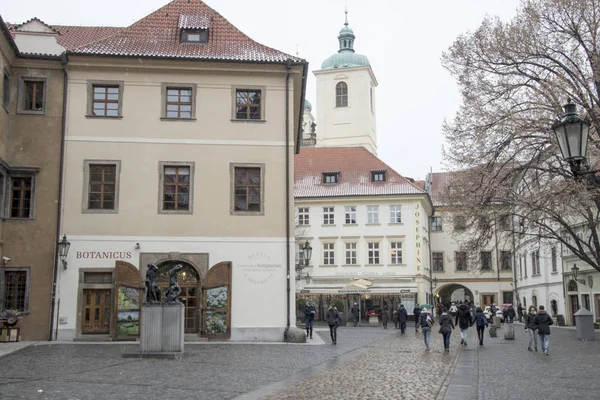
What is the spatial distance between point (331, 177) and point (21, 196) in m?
34.9

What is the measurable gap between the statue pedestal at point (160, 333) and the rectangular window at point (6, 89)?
36.5ft

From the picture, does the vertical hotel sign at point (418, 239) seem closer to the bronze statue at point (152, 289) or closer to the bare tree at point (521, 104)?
the bare tree at point (521, 104)

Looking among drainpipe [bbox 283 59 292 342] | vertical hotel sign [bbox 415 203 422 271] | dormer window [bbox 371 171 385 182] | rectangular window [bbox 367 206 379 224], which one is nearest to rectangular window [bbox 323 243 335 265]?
rectangular window [bbox 367 206 379 224]

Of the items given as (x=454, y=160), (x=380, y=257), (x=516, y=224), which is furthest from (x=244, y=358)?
(x=380, y=257)

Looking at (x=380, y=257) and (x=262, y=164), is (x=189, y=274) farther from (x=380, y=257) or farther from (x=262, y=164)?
(x=380, y=257)

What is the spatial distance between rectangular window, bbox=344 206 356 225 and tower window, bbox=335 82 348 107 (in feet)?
87.2

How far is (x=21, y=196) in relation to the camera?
25.1 metres

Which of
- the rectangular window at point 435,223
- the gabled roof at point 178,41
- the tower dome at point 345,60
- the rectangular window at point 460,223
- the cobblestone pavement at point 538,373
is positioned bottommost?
the cobblestone pavement at point 538,373

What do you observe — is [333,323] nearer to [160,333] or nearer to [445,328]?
[445,328]

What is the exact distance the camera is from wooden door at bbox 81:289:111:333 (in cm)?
2469

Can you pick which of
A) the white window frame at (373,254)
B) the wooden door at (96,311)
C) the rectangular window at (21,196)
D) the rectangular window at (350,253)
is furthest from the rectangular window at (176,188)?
the white window frame at (373,254)

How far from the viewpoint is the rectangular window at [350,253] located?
181ft

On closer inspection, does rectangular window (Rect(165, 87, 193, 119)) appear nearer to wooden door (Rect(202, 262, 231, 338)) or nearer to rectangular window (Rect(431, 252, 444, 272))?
wooden door (Rect(202, 262, 231, 338))

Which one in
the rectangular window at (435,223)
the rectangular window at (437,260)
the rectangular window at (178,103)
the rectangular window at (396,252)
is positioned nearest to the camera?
the rectangular window at (178,103)
